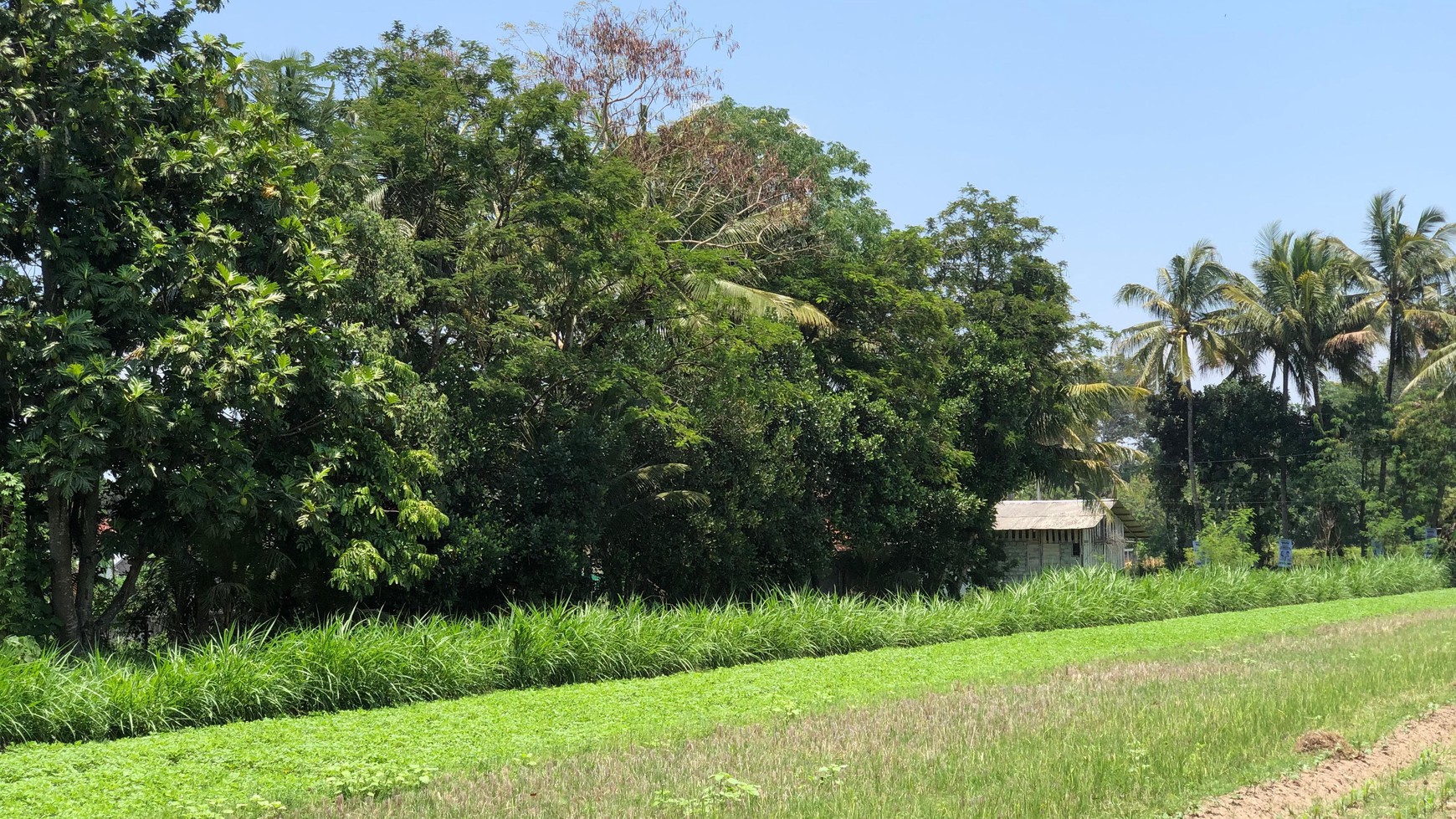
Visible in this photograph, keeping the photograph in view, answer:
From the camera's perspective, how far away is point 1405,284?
44250 mm

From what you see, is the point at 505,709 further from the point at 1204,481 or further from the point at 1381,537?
the point at 1204,481

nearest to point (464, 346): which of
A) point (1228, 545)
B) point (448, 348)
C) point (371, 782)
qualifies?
point (448, 348)

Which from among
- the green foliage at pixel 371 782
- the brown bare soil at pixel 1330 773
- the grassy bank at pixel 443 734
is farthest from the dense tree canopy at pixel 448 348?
the brown bare soil at pixel 1330 773

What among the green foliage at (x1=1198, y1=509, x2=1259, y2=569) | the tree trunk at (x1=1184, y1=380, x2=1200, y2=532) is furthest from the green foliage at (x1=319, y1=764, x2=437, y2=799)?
the tree trunk at (x1=1184, y1=380, x2=1200, y2=532)

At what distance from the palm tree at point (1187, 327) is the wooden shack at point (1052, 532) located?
3989mm

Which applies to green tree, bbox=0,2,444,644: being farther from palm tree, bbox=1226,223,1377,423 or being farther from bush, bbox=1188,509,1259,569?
palm tree, bbox=1226,223,1377,423

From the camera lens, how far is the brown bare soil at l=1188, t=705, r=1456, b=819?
6.52 metres

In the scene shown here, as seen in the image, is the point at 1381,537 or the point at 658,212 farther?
the point at 1381,537

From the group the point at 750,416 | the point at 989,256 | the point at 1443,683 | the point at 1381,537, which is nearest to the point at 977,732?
the point at 1443,683

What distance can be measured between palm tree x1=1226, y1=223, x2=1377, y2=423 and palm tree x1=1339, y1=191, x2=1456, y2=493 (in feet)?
2.93

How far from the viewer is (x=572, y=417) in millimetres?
18797

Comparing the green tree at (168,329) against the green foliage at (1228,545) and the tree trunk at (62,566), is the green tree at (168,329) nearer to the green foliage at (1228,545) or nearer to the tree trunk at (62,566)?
the tree trunk at (62,566)

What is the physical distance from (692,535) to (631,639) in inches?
273

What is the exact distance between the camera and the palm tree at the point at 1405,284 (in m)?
43.8
